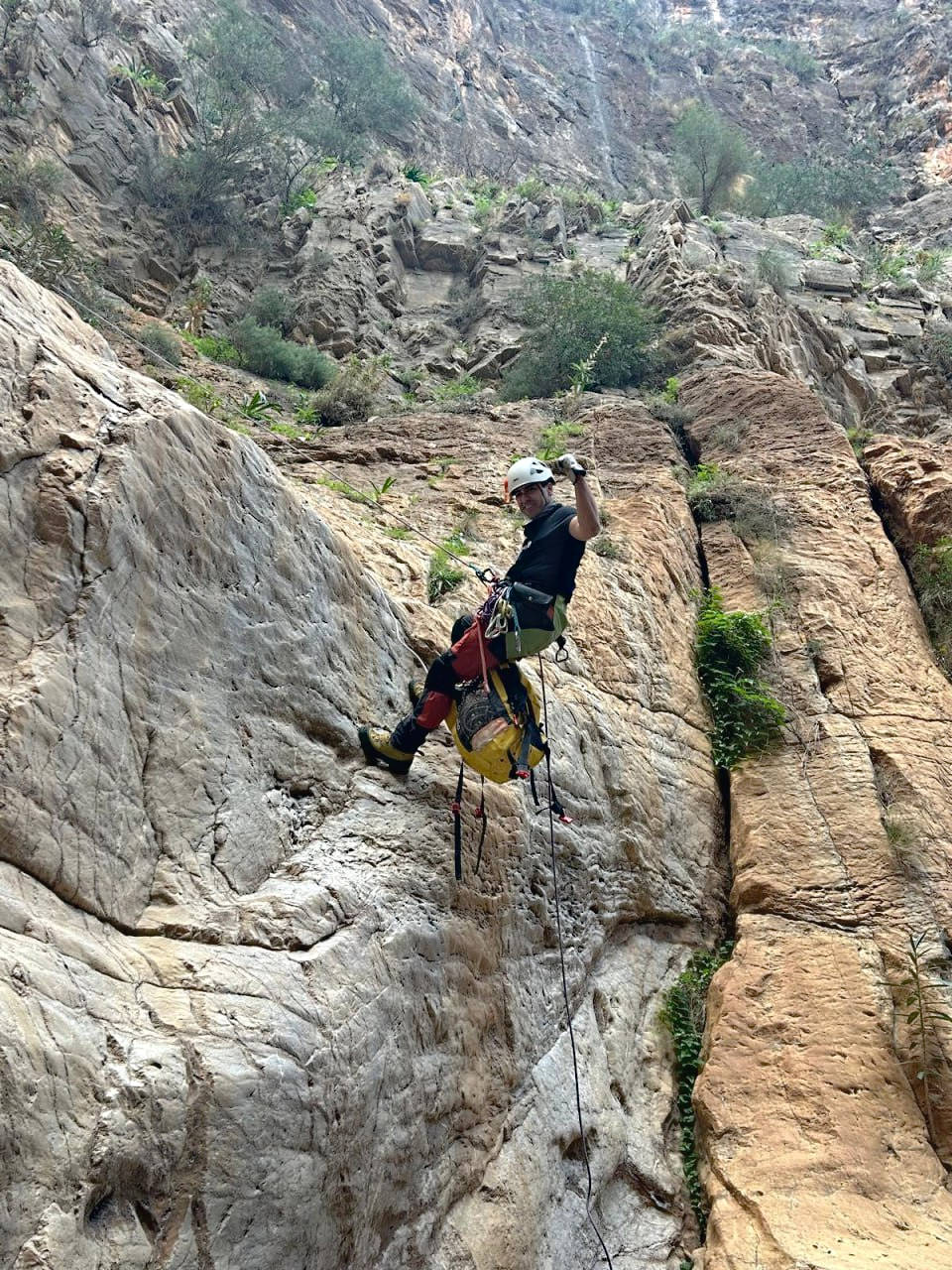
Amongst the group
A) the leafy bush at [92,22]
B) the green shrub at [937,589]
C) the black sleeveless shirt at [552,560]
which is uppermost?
the leafy bush at [92,22]

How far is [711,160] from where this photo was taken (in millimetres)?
34562

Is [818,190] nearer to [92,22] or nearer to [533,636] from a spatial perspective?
[92,22]

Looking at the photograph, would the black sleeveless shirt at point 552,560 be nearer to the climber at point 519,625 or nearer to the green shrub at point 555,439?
the climber at point 519,625

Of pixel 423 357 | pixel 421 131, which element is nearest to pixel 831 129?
pixel 421 131

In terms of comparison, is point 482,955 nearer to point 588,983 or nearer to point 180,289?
point 588,983

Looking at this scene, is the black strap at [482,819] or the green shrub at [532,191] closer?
the black strap at [482,819]

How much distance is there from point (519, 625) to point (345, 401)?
32.3 feet

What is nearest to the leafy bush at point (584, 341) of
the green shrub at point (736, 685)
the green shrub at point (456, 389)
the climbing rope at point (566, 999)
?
the green shrub at point (456, 389)

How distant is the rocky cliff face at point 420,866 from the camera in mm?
4027

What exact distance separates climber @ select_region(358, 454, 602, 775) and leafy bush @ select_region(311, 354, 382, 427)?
8978 millimetres

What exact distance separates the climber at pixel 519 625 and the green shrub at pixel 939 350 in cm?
1739

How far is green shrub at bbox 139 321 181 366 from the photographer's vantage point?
46.6 feet

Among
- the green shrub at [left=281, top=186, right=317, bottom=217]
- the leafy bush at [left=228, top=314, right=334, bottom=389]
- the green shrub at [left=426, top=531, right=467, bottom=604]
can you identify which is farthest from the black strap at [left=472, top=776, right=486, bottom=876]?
the green shrub at [left=281, top=186, right=317, bottom=217]

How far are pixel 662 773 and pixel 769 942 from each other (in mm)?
1798
